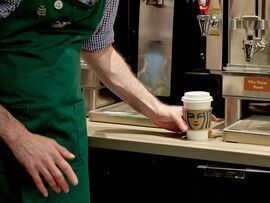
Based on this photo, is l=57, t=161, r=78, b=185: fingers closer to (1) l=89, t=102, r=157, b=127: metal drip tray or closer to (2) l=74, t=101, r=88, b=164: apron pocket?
(2) l=74, t=101, r=88, b=164: apron pocket

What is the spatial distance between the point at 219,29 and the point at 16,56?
744mm

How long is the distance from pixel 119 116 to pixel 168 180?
0.34 meters

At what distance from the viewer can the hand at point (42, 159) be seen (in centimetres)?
144

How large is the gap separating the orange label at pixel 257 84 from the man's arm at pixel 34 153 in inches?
27.4

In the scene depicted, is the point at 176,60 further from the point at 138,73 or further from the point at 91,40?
the point at 91,40

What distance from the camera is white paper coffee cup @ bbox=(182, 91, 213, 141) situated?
1.77 meters

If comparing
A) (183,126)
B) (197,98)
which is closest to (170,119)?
(183,126)

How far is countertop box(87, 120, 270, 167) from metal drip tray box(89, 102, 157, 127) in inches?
1.4

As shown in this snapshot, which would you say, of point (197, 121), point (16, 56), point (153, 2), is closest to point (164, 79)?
point (153, 2)

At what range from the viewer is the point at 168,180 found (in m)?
1.86

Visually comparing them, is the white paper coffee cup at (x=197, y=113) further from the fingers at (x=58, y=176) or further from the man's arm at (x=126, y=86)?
the fingers at (x=58, y=176)

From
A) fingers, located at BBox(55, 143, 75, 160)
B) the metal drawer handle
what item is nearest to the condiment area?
the metal drawer handle

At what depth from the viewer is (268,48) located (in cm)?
188

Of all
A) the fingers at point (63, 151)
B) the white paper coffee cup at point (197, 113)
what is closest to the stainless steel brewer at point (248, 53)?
the white paper coffee cup at point (197, 113)
